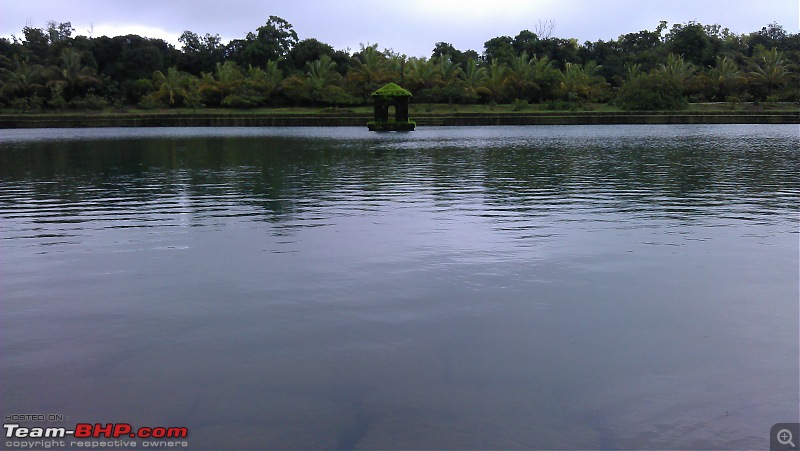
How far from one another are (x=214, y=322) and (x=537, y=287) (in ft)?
10.5

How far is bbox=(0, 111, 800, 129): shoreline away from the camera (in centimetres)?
5556

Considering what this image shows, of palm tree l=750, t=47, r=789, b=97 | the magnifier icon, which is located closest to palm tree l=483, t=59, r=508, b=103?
palm tree l=750, t=47, r=789, b=97

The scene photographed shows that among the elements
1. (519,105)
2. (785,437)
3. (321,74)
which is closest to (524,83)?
(519,105)

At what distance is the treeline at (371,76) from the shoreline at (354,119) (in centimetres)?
493

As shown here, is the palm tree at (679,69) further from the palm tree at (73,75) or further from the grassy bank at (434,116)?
the palm tree at (73,75)

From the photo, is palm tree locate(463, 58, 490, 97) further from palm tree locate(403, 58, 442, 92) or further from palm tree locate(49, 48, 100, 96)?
palm tree locate(49, 48, 100, 96)

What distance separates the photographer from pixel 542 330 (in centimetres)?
584

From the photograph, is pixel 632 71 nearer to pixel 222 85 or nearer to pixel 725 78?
pixel 725 78

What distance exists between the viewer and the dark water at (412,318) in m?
4.26

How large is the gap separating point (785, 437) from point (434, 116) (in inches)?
2176

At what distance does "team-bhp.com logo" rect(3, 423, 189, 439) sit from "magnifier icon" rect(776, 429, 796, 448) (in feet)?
11.1

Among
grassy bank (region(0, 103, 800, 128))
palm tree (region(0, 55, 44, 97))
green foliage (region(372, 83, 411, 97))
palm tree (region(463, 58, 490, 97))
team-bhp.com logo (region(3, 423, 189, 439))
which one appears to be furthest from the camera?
palm tree (region(0, 55, 44, 97))

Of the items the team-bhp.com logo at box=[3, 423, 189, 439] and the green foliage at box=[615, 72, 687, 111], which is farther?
the green foliage at box=[615, 72, 687, 111]

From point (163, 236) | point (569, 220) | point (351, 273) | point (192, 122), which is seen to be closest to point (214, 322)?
point (351, 273)
